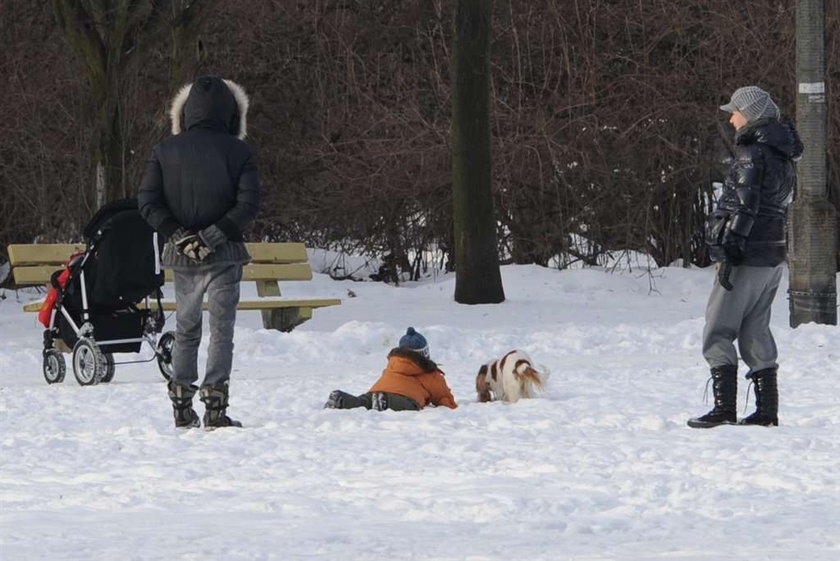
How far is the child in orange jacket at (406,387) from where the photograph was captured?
908 cm

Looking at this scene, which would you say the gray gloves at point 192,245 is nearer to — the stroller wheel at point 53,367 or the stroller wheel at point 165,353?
the stroller wheel at point 165,353

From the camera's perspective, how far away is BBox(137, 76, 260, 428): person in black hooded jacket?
8.39 meters

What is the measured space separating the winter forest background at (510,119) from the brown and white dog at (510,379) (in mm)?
9422

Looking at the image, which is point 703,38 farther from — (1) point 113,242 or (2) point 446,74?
(1) point 113,242

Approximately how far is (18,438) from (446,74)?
13096 mm

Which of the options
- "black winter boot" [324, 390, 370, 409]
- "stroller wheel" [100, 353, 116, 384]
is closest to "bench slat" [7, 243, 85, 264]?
"stroller wheel" [100, 353, 116, 384]

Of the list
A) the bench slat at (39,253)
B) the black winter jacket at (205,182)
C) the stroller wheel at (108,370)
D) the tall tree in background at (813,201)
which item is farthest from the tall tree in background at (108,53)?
the black winter jacket at (205,182)

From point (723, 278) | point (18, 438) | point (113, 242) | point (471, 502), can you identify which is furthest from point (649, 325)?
point (471, 502)

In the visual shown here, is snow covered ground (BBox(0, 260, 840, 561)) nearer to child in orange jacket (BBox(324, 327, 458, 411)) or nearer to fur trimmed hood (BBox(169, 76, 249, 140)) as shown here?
child in orange jacket (BBox(324, 327, 458, 411))

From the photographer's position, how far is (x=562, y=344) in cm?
1309

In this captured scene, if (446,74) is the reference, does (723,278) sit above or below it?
below

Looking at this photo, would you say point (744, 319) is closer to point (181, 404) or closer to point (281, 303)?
point (181, 404)

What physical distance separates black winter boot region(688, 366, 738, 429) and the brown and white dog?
141 cm

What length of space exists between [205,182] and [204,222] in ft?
0.67
